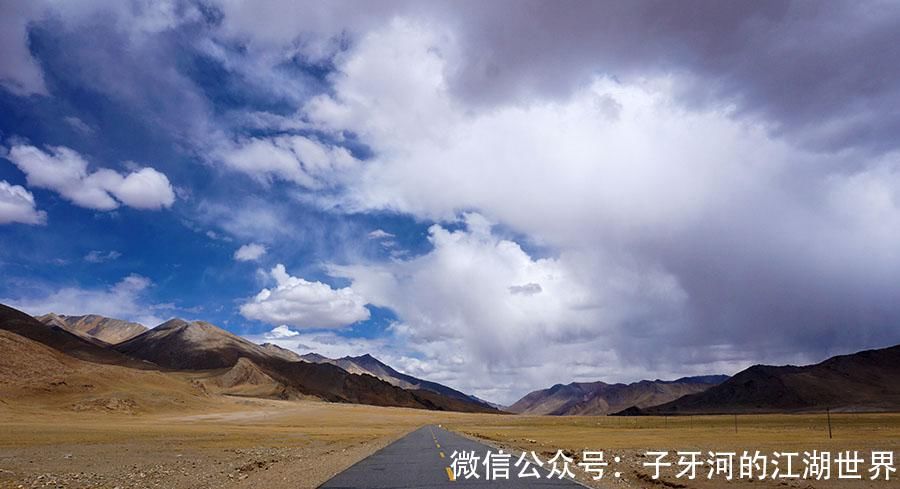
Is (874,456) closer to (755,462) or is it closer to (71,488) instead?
(755,462)

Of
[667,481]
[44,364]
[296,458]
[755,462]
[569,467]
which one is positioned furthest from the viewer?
[44,364]

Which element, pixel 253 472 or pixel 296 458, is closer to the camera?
pixel 253 472

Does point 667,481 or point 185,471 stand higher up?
point 667,481

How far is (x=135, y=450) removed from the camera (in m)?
39.7

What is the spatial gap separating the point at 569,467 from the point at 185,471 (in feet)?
51.5

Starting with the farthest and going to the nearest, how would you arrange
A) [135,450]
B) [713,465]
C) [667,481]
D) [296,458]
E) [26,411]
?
[26,411] < [135,450] < [296,458] < [713,465] < [667,481]

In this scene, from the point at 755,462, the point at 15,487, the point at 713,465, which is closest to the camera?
the point at 15,487

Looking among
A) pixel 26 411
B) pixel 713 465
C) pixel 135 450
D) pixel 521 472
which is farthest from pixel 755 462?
pixel 26 411

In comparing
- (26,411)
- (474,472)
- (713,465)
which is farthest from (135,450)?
(26,411)

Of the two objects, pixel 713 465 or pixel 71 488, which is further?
pixel 713 465

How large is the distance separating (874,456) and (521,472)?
76.9ft

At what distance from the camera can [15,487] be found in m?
20.2

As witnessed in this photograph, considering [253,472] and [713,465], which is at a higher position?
[713,465]

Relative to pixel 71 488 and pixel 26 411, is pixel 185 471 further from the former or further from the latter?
pixel 26 411
